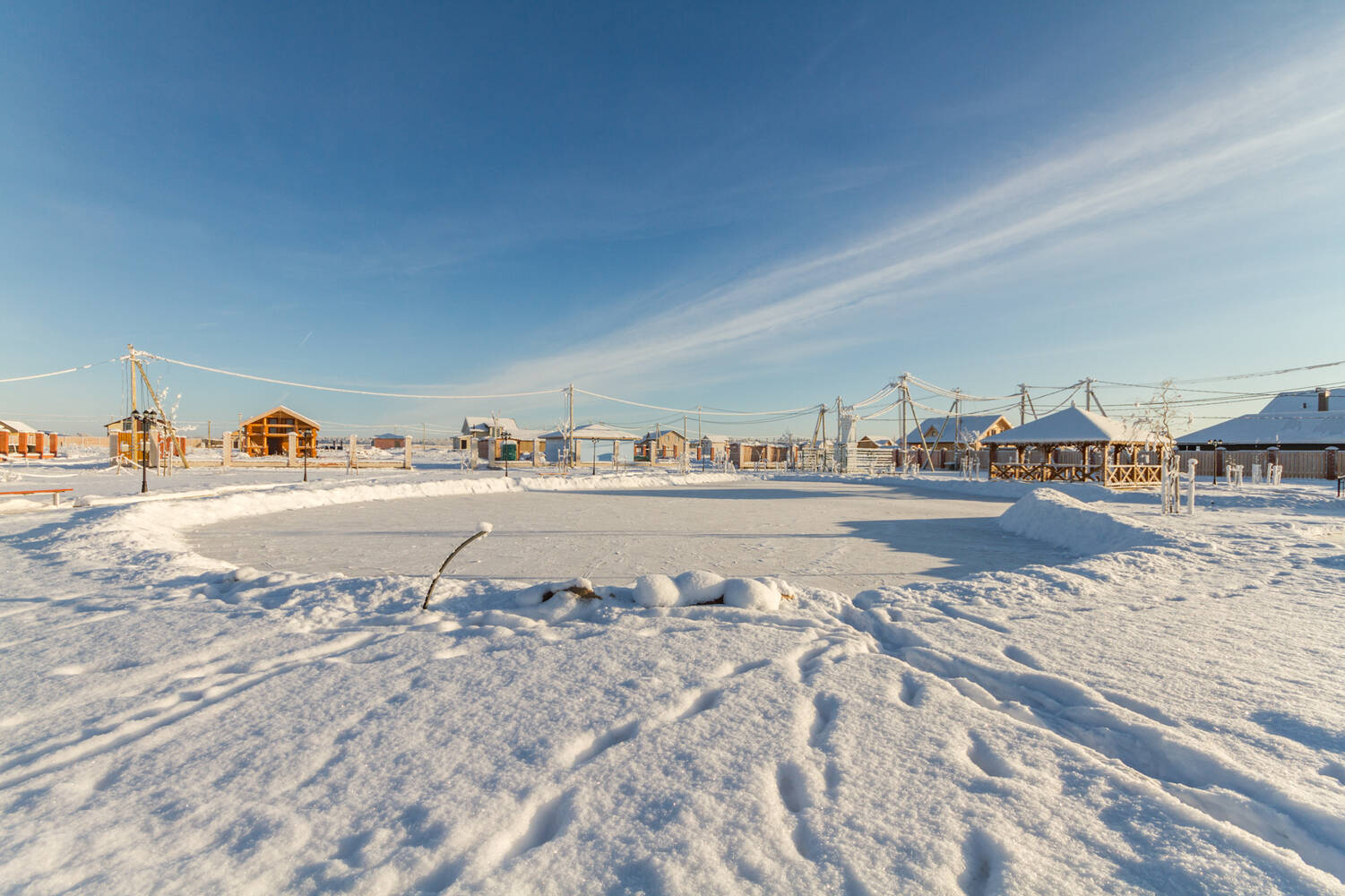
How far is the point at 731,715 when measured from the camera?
9.86 ft

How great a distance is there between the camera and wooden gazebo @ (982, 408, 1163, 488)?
23.7 meters

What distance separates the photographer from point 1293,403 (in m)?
41.2

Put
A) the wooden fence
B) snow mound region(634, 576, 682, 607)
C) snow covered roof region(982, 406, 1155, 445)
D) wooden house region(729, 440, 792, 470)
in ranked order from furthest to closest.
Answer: wooden house region(729, 440, 792, 470) < the wooden fence < snow covered roof region(982, 406, 1155, 445) < snow mound region(634, 576, 682, 607)

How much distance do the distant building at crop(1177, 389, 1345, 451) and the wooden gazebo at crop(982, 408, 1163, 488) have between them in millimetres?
15465

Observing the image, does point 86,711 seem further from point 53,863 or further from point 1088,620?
point 1088,620

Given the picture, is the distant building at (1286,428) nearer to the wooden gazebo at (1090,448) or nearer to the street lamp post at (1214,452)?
the street lamp post at (1214,452)

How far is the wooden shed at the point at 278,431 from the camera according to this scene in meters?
38.9

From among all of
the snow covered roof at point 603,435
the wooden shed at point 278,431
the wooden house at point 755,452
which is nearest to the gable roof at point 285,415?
the wooden shed at point 278,431

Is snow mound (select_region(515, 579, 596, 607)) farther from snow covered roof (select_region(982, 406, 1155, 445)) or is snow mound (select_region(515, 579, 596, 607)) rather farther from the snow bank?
snow covered roof (select_region(982, 406, 1155, 445))

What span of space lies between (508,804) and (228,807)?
109 centimetres

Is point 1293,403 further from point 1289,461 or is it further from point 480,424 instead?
point 480,424

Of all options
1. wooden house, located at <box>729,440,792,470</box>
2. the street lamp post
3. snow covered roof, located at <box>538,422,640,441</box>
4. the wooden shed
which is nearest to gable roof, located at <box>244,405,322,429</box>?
the wooden shed

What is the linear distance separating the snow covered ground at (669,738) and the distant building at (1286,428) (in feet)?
136

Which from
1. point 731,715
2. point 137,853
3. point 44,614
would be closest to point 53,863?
point 137,853
